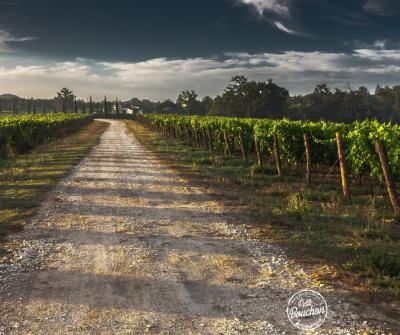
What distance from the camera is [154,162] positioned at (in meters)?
23.0

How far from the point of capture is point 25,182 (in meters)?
16.3

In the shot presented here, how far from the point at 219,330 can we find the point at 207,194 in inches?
349

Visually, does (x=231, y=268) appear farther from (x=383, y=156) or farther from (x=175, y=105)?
(x=175, y=105)

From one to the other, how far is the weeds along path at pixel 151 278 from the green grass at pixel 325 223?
609 mm

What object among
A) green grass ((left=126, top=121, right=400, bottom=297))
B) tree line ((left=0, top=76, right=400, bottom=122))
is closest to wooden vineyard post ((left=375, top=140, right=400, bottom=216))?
green grass ((left=126, top=121, right=400, bottom=297))

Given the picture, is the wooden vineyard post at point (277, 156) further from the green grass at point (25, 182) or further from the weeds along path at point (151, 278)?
the green grass at point (25, 182)

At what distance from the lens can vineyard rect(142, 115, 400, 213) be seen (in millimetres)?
14023

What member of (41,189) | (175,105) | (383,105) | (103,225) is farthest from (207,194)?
(175,105)

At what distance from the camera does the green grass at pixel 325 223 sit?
7.46 metres

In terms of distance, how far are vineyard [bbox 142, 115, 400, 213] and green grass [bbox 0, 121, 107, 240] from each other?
9.30 metres

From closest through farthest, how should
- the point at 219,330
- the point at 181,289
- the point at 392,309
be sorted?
the point at 219,330 → the point at 392,309 → the point at 181,289

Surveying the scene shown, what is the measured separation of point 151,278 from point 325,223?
17.1 ft

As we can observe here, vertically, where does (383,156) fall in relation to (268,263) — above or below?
above

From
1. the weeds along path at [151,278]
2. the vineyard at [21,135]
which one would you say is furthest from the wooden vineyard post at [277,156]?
the vineyard at [21,135]
